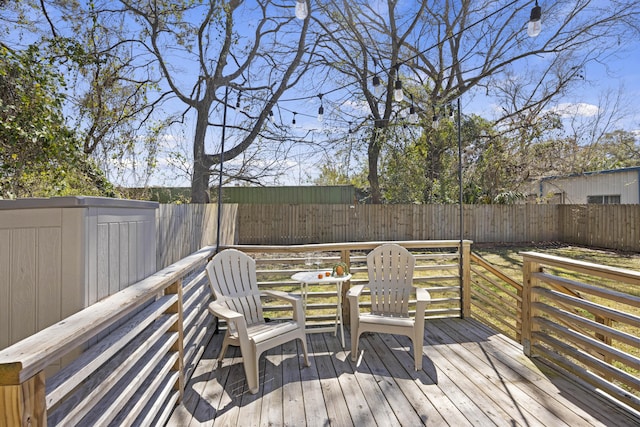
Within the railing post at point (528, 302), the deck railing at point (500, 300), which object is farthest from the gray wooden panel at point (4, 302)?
the deck railing at point (500, 300)

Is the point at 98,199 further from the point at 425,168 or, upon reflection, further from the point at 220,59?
the point at 425,168

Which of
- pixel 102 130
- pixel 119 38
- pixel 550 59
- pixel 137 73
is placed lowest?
pixel 102 130

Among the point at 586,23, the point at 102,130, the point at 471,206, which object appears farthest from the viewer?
the point at 471,206

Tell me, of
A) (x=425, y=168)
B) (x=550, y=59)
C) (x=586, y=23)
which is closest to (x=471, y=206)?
(x=425, y=168)

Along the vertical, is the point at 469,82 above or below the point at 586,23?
below

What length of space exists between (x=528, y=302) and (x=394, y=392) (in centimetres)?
149

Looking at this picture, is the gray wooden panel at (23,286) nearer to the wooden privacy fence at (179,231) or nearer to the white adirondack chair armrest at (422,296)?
the wooden privacy fence at (179,231)

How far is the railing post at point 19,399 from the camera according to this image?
83 centimetres

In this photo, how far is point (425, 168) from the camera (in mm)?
11758

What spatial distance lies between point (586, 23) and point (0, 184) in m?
14.8

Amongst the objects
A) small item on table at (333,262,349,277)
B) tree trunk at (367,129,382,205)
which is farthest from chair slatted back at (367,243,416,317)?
tree trunk at (367,129,382,205)

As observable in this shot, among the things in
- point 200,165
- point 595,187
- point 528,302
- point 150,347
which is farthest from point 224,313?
point 595,187

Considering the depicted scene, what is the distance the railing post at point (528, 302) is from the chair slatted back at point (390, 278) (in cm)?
97

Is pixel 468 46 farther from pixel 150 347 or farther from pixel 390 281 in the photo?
pixel 150 347
